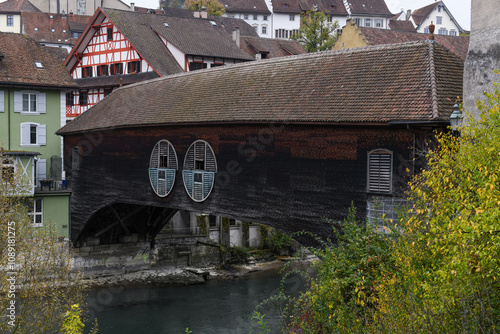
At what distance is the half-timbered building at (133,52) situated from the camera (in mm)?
27906

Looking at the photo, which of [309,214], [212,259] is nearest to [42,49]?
[212,259]

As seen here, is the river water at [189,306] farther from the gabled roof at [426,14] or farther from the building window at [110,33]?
the gabled roof at [426,14]

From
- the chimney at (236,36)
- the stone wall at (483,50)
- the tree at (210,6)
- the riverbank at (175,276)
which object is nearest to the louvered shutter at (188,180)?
the riverbank at (175,276)

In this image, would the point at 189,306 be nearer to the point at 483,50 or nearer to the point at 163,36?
the point at 483,50

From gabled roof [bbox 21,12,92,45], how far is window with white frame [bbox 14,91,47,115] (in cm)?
2139

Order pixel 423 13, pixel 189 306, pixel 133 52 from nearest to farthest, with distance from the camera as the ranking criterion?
pixel 189 306 → pixel 133 52 → pixel 423 13

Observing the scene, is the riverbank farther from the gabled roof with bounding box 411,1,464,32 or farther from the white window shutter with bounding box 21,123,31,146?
the gabled roof with bounding box 411,1,464,32

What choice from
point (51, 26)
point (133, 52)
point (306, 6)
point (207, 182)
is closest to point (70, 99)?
point (133, 52)

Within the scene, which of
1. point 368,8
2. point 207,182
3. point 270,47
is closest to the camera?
point 207,182

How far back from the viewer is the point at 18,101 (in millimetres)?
22984

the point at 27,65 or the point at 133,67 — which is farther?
the point at 133,67

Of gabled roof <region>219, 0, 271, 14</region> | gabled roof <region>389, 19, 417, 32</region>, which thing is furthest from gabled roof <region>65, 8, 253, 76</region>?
gabled roof <region>389, 19, 417, 32</region>

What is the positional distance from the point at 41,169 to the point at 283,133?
13.3m

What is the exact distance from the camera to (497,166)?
6719mm
